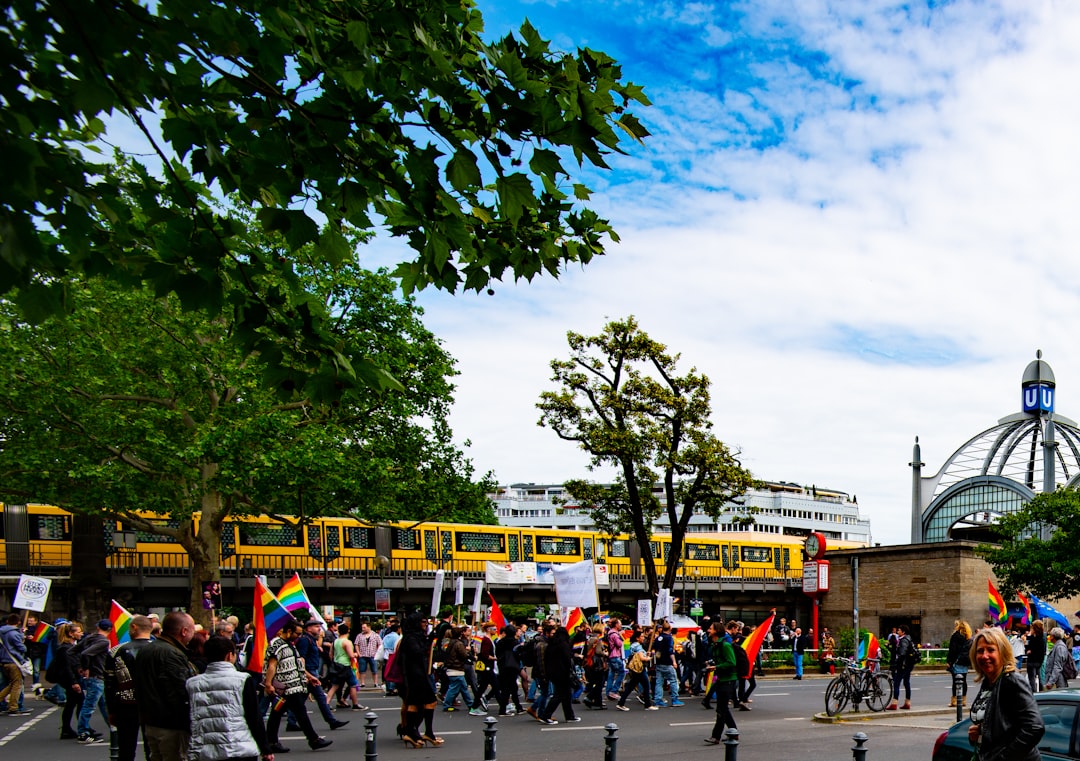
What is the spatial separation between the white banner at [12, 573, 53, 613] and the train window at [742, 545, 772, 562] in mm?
37503

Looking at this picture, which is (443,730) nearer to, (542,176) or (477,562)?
(542,176)

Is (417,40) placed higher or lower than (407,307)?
lower

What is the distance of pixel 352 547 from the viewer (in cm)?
4141

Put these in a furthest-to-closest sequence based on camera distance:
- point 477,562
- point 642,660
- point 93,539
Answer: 1. point 477,562
2. point 93,539
3. point 642,660

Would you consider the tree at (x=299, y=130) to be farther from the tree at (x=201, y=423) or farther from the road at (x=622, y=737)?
the tree at (x=201, y=423)

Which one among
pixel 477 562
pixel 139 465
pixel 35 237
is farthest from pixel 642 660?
pixel 477 562

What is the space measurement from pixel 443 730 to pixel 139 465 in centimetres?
1579

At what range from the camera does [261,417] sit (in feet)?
89.5

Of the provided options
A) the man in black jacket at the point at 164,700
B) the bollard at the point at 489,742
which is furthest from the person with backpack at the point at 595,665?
the man in black jacket at the point at 164,700

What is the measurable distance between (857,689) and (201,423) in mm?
18807

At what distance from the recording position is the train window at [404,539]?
42.3 metres

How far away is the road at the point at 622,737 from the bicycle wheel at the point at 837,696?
0.58 metres

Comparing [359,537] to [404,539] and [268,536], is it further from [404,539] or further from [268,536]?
[268,536]

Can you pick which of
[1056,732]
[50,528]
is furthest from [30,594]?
[1056,732]
